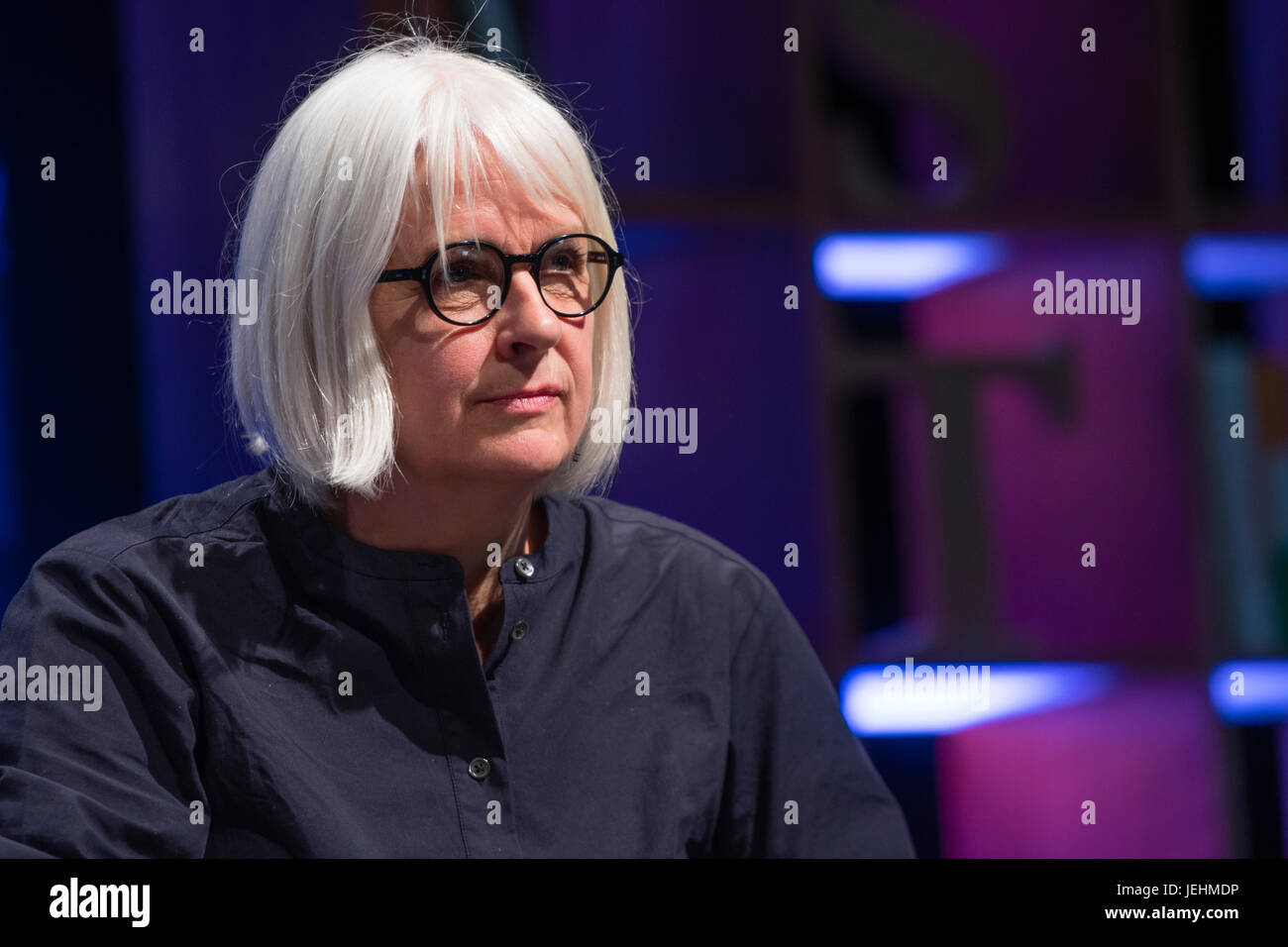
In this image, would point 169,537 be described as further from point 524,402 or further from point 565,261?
point 565,261

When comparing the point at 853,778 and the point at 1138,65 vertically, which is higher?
the point at 1138,65

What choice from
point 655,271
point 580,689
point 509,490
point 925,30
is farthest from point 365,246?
point 925,30

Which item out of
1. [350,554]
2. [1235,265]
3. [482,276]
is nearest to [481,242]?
[482,276]

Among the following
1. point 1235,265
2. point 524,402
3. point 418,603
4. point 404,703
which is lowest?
point 404,703

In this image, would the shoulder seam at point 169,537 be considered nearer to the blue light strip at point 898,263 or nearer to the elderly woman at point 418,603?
the elderly woman at point 418,603

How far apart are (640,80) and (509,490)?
785 millimetres

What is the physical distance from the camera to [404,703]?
126 cm

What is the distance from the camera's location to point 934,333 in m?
2.04

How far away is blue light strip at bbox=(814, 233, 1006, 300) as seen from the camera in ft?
6.11

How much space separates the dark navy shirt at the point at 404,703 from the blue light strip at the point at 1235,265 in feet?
3.39

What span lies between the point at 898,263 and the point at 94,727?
4.49 feet

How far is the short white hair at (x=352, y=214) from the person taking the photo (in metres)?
1.24

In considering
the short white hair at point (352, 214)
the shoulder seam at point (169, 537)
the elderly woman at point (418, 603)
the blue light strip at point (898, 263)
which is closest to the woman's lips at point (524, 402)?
the elderly woman at point (418, 603)
